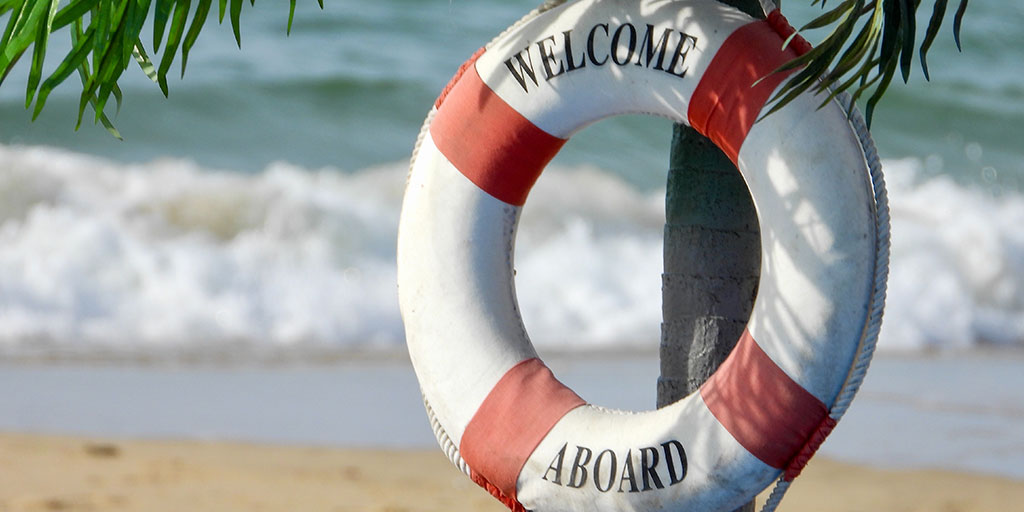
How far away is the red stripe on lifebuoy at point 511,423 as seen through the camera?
1.75 metres

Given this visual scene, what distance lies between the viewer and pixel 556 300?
5605 millimetres

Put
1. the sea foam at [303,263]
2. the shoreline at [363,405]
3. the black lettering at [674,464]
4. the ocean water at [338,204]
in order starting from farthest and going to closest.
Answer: the ocean water at [338,204], the sea foam at [303,263], the shoreline at [363,405], the black lettering at [674,464]

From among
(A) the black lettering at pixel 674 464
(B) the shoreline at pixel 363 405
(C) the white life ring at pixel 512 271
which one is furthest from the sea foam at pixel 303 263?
(A) the black lettering at pixel 674 464

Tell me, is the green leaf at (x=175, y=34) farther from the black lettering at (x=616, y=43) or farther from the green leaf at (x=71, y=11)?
the black lettering at (x=616, y=43)

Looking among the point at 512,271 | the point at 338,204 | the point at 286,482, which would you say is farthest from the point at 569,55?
the point at 338,204

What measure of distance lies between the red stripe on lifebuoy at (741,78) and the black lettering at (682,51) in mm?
32

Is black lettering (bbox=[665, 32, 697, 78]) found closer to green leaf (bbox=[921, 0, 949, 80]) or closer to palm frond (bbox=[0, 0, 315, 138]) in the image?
green leaf (bbox=[921, 0, 949, 80])

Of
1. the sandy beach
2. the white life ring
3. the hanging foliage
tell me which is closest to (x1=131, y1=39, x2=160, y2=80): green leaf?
the hanging foliage

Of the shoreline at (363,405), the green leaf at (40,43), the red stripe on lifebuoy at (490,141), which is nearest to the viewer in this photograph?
the green leaf at (40,43)

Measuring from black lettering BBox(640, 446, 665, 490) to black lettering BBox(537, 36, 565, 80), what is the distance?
1.81 ft

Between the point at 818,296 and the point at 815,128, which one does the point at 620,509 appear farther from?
the point at 815,128

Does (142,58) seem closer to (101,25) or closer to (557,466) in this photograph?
(101,25)

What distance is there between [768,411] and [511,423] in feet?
1.22

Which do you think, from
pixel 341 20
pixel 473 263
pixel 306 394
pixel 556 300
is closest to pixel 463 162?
pixel 473 263
